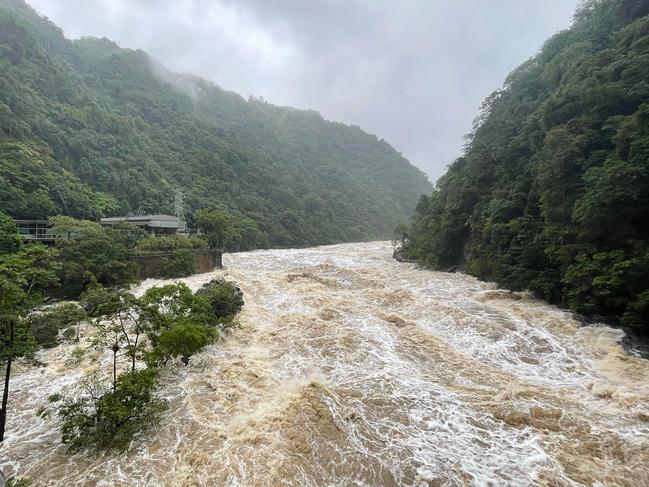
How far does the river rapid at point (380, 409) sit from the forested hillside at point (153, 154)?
23.8m

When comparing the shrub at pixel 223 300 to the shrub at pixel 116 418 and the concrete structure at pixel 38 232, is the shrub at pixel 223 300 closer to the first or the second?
the shrub at pixel 116 418

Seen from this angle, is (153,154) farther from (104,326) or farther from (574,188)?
(574,188)

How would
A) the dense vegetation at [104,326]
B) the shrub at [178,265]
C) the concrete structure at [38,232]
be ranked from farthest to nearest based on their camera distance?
1. the shrub at [178,265]
2. the concrete structure at [38,232]
3. the dense vegetation at [104,326]

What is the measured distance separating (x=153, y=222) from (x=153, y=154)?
30132mm

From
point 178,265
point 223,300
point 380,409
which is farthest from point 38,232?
point 380,409

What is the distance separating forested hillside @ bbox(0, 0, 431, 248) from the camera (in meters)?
32.8

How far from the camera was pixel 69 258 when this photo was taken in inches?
743

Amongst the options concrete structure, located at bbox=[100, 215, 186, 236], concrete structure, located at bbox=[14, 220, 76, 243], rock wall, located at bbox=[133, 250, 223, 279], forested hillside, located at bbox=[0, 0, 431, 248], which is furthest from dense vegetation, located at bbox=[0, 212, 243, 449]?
concrete structure, located at bbox=[100, 215, 186, 236]

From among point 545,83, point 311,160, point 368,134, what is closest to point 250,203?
point 545,83

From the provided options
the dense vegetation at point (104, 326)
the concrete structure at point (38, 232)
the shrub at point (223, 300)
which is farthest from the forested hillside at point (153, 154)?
the shrub at point (223, 300)

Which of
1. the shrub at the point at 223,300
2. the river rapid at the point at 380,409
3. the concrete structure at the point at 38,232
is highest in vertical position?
the concrete structure at the point at 38,232

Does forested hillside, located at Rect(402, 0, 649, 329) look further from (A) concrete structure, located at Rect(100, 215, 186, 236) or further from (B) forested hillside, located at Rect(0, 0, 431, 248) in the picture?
(B) forested hillside, located at Rect(0, 0, 431, 248)

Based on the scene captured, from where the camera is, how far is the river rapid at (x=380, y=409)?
6270 mm

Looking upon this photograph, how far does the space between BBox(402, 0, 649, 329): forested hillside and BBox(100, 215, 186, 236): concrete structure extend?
25.4 meters
